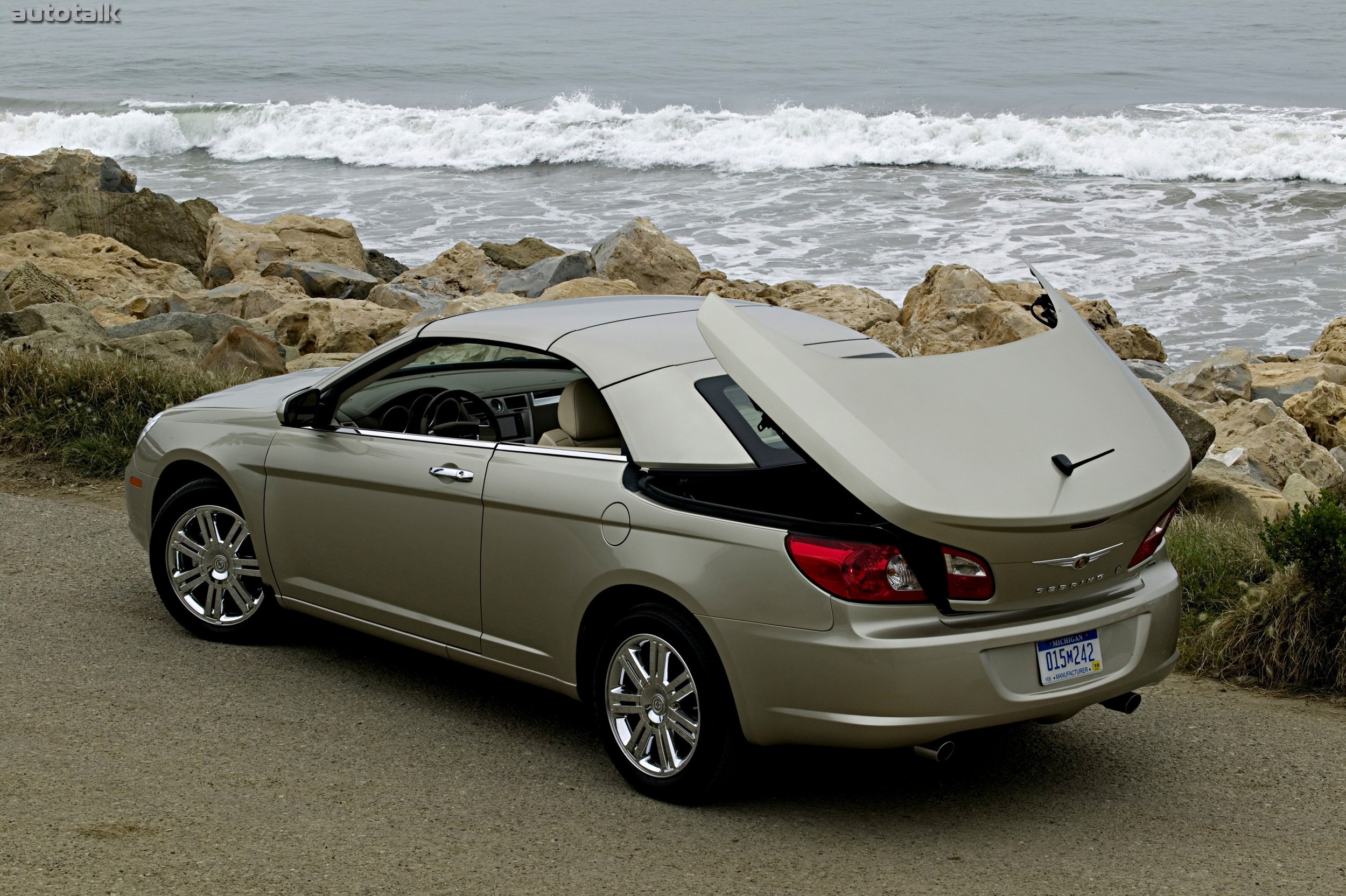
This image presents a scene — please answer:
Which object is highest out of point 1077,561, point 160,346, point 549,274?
point 1077,561

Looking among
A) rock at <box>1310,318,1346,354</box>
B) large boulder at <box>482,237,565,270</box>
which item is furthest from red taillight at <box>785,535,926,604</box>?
large boulder at <box>482,237,565,270</box>

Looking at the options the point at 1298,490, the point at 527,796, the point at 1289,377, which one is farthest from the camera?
the point at 1289,377

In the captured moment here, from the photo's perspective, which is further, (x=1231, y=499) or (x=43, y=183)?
(x=43, y=183)

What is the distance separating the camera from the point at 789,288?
15484 mm

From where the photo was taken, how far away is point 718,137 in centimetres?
3406

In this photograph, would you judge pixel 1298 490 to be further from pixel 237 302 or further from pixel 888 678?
pixel 237 302

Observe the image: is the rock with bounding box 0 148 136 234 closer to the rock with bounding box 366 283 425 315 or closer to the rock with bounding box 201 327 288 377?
the rock with bounding box 366 283 425 315

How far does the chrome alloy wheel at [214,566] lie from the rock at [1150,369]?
979 centimetres

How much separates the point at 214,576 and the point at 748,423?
113 inches

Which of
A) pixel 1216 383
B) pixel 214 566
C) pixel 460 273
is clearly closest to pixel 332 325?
pixel 460 273

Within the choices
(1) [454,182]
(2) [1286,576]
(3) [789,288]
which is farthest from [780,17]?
(2) [1286,576]

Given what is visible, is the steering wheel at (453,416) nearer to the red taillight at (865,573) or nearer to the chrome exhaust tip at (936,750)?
the red taillight at (865,573)

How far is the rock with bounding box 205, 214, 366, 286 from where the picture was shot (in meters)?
17.3

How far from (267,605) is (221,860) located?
79.3 inches
